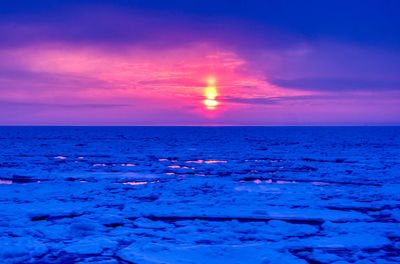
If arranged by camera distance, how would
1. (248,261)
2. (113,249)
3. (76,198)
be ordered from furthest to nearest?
(76,198), (113,249), (248,261)

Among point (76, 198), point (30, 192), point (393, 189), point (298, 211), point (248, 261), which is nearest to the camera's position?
point (248, 261)

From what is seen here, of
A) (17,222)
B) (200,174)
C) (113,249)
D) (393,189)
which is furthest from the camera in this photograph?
(200,174)

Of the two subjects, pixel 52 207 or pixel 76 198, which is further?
pixel 76 198

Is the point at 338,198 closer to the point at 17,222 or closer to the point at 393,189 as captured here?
the point at 393,189

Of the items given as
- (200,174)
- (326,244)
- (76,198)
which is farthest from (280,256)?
(200,174)

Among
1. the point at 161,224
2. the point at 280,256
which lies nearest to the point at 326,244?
the point at 280,256

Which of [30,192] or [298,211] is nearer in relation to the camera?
[298,211]

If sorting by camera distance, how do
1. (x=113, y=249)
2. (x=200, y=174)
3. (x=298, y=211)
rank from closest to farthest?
1. (x=113, y=249)
2. (x=298, y=211)
3. (x=200, y=174)

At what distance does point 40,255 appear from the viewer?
14.9 feet

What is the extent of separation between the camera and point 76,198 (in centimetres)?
813

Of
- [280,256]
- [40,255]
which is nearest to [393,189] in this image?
[280,256]

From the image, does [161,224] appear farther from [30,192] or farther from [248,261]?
[30,192]

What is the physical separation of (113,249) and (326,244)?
278 centimetres

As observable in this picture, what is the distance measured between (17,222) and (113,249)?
2.18 metres
